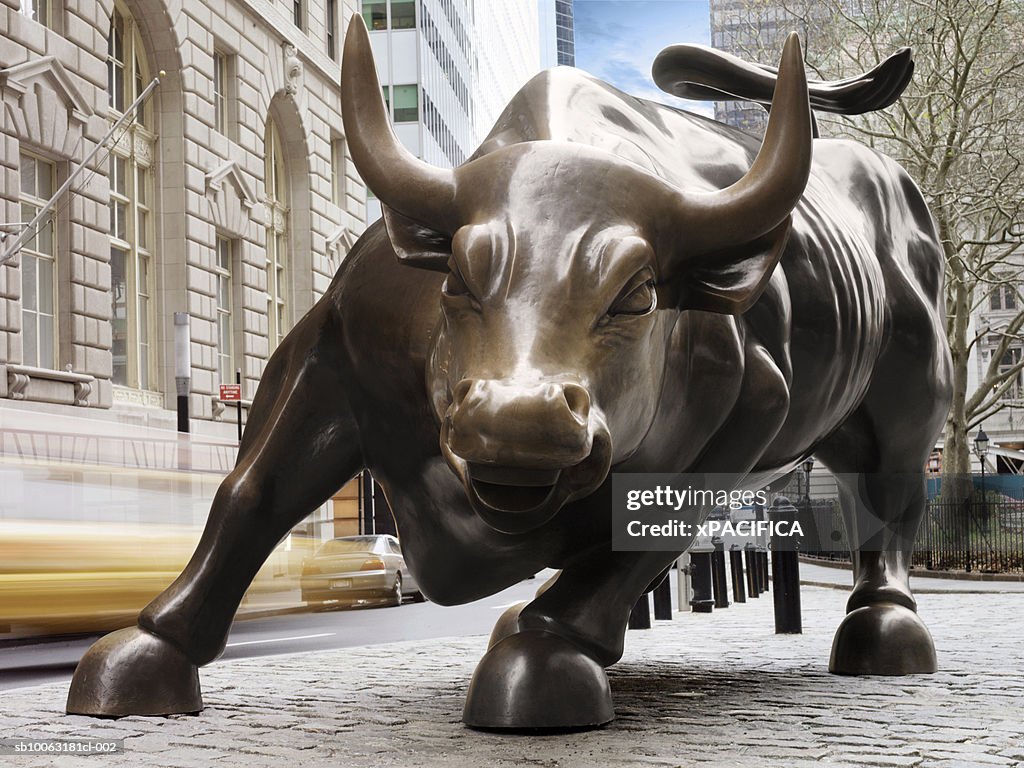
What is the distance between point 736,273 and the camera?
3.46 m

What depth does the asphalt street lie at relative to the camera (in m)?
9.59

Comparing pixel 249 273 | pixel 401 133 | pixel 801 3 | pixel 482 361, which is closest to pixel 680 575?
pixel 482 361

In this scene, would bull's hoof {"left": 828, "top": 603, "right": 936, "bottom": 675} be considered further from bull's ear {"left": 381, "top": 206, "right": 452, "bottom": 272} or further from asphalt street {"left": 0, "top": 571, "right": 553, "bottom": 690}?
asphalt street {"left": 0, "top": 571, "right": 553, "bottom": 690}

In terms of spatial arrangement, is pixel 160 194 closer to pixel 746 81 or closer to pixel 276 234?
pixel 276 234

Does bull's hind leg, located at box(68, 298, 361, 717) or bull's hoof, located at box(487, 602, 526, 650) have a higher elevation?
bull's hind leg, located at box(68, 298, 361, 717)

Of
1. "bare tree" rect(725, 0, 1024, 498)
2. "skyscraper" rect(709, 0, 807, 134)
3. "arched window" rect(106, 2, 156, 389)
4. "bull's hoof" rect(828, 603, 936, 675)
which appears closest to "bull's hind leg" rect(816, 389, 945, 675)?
"bull's hoof" rect(828, 603, 936, 675)

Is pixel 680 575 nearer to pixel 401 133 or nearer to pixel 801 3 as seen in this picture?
pixel 801 3

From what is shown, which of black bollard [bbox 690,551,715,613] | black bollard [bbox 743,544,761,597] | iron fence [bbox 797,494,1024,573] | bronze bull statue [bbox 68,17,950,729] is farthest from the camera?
iron fence [bbox 797,494,1024,573]

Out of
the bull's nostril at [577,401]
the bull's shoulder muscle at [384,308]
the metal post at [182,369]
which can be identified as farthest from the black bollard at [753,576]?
the bull's nostril at [577,401]

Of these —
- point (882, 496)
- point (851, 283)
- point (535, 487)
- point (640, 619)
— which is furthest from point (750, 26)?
point (535, 487)

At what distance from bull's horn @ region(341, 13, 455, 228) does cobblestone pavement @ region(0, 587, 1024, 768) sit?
54.3 inches

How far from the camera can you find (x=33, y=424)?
37.7 feet

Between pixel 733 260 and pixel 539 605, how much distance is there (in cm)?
115

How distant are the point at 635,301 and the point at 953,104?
21965 millimetres
